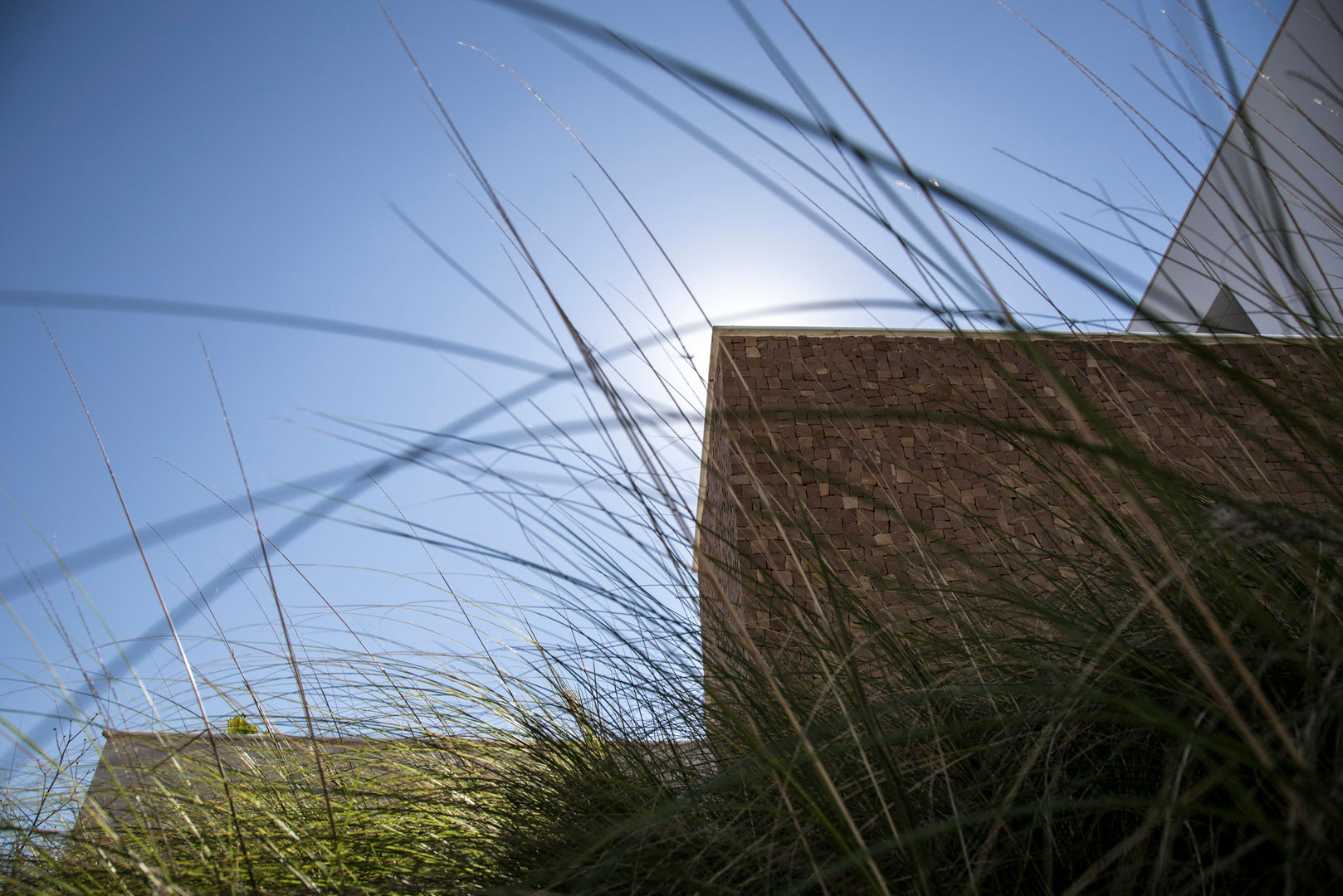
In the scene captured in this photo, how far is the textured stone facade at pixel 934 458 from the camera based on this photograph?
49 centimetres

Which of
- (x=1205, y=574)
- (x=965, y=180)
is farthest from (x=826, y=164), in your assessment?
(x=1205, y=574)

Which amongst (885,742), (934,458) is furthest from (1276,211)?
(885,742)

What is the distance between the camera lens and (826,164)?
62cm

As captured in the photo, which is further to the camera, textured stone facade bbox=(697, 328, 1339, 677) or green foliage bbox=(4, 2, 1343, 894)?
textured stone facade bbox=(697, 328, 1339, 677)

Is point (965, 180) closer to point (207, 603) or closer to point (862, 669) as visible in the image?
point (862, 669)

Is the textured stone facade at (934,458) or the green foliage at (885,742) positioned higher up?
the textured stone facade at (934,458)

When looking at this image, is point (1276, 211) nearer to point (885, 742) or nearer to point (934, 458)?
point (934, 458)

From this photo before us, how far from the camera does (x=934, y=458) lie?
0.70 metres

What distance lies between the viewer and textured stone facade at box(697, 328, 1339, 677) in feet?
1.60

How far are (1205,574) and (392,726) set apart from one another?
855 mm

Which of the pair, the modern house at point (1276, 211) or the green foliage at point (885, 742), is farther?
the modern house at point (1276, 211)

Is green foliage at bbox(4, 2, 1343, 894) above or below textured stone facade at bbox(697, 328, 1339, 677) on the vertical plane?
below

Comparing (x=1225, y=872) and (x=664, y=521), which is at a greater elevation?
(x=664, y=521)

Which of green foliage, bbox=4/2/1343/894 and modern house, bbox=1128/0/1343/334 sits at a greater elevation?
modern house, bbox=1128/0/1343/334
